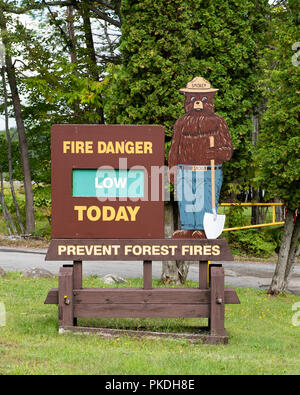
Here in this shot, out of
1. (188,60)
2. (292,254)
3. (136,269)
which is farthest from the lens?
(136,269)

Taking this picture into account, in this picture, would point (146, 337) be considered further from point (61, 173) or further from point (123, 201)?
point (61, 173)

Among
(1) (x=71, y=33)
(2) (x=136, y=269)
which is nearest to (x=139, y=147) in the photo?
(2) (x=136, y=269)

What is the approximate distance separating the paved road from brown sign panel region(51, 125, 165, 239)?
6.78 meters

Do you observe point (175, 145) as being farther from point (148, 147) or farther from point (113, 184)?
point (113, 184)

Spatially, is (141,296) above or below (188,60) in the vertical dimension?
below

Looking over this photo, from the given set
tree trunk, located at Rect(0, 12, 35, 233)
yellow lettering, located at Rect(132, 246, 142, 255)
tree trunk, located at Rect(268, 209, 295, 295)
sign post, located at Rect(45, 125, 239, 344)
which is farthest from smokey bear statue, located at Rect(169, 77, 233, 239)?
tree trunk, located at Rect(0, 12, 35, 233)

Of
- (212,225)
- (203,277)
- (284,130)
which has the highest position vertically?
(284,130)

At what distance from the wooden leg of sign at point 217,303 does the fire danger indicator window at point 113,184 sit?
58.9 inches

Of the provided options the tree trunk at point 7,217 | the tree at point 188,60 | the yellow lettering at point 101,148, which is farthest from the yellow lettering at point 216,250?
the tree trunk at point 7,217

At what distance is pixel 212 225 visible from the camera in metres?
7.72

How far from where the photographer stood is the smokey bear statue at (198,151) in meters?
8.65

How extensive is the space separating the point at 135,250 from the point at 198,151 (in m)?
2.18

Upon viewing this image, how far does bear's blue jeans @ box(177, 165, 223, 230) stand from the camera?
8.92 m

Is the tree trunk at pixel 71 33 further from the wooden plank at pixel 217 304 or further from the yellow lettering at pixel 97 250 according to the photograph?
the wooden plank at pixel 217 304
